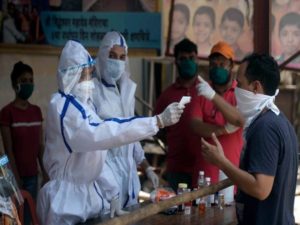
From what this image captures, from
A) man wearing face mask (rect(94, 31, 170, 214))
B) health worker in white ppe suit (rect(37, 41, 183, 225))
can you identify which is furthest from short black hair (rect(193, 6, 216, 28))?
health worker in white ppe suit (rect(37, 41, 183, 225))

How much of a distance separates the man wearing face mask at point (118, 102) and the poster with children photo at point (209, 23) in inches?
56.0

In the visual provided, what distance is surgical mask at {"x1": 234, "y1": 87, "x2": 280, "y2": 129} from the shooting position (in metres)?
2.83

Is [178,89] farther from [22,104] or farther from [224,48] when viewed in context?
[22,104]

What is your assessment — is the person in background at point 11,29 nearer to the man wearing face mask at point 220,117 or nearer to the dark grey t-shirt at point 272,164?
the man wearing face mask at point 220,117

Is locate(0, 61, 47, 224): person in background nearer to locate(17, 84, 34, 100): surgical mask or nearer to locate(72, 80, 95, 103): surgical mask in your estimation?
locate(17, 84, 34, 100): surgical mask

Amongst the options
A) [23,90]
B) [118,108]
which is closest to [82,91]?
[118,108]

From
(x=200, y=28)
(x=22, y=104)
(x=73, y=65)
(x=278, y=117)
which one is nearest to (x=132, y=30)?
(x=200, y=28)

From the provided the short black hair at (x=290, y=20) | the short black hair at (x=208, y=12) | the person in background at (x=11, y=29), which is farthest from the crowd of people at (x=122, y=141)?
the person in background at (x=11, y=29)

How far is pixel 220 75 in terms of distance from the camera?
4367 mm

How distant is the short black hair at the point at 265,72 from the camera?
2809 mm

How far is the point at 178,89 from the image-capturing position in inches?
183

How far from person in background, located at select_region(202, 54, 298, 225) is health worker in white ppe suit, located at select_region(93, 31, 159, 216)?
3.11ft

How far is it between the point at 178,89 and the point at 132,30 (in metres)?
1.11

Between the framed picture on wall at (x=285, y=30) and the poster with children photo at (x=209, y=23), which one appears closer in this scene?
the framed picture on wall at (x=285, y=30)
